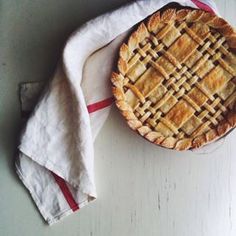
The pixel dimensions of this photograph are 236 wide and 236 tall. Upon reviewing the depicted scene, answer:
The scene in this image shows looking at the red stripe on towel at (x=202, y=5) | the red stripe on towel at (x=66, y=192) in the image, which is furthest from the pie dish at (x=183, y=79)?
the red stripe on towel at (x=66, y=192)

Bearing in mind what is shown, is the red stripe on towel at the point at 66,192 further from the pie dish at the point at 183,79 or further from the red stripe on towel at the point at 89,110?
the pie dish at the point at 183,79

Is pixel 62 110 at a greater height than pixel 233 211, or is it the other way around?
pixel 62 110

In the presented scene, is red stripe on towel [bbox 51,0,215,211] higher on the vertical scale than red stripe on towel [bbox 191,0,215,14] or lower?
lower

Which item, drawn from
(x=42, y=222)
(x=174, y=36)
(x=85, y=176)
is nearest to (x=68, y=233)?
(x=42, y=222)

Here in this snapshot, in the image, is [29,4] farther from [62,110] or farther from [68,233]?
[68,233]

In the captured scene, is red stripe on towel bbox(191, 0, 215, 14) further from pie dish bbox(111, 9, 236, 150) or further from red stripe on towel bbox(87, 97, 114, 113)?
red stripe on towel bbox(87, 97, 114, 113)

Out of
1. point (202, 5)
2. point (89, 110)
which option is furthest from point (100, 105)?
point (202, 5)

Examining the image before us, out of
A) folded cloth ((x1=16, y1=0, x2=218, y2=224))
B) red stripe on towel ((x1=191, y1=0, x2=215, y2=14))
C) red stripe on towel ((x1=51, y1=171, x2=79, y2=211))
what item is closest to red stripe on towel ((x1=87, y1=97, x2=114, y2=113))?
folded cloth ((x1=16, y1=0, x2=218, y2=224))

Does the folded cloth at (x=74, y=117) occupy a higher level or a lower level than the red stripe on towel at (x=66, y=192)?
higher
